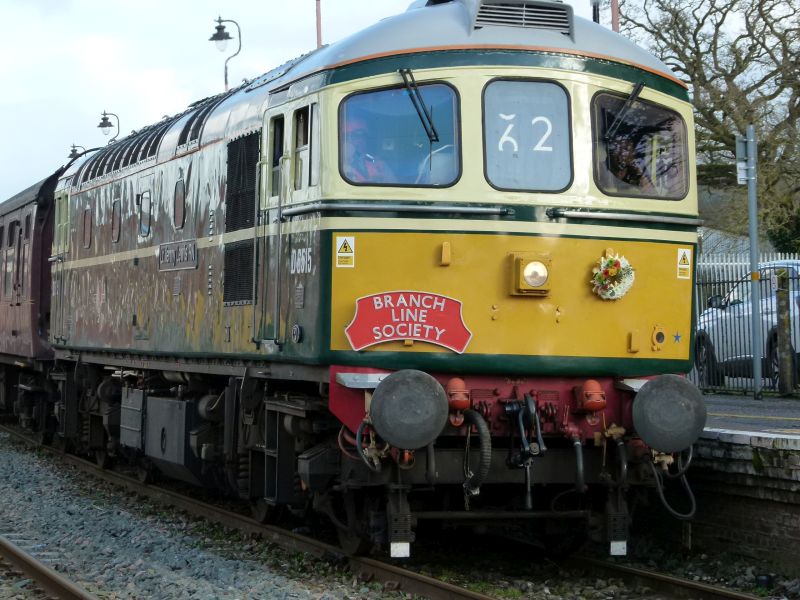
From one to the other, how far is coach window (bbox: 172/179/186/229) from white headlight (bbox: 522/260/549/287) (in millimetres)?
4619

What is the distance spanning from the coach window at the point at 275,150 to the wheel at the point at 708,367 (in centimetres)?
1126

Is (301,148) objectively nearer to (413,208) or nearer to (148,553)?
(413,208)

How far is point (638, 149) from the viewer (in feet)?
29.9

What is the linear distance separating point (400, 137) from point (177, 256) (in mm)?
4230

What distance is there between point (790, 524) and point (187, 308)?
5791 mm

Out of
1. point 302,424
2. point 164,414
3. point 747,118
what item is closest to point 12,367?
point 164,414

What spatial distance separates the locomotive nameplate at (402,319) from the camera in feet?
27.8

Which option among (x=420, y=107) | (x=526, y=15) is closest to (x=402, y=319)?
(x=420, y=107)

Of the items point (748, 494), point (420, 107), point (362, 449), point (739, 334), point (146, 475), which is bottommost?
point (146, 475)

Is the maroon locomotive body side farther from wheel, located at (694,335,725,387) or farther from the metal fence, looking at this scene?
wheel, located at (694,335,725,387)

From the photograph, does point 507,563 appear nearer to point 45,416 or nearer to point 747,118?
point 45,416

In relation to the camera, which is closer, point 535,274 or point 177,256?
point 535,274

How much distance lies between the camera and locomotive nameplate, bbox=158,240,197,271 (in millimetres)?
11844

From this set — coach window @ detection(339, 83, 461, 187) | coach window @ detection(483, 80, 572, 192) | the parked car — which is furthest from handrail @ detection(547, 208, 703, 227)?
the parked car
